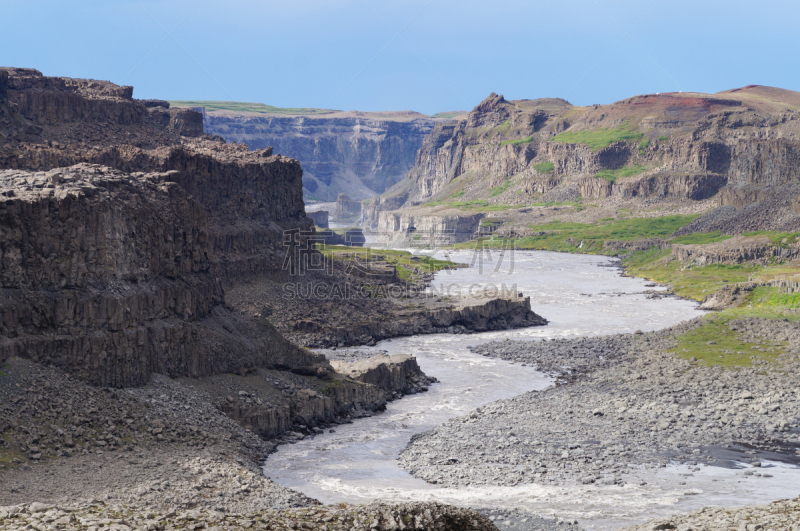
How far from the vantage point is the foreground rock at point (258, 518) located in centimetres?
2794

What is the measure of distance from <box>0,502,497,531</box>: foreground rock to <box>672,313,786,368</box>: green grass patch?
60.0 m

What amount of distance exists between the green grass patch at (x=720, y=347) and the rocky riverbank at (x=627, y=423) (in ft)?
1.37

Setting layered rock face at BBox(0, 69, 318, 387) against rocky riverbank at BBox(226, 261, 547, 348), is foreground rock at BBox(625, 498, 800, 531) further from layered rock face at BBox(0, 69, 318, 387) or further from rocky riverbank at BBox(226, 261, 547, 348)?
rocky riverbank at BBox(226, 261, 547, 348)

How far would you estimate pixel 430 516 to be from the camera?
3011 centimetres

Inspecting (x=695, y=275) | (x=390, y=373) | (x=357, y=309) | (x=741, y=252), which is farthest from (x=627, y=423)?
(x=741, y=252)

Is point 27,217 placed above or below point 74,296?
above

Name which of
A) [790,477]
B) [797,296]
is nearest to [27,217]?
[790,477]

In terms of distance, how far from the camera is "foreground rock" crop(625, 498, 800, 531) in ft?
96.9

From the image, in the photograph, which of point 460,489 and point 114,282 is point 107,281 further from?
point 460,489

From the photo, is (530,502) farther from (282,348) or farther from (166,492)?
(282,348)

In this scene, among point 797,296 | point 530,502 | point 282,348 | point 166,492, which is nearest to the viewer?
point 166,492

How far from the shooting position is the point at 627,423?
64.2 m

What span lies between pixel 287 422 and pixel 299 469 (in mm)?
8416

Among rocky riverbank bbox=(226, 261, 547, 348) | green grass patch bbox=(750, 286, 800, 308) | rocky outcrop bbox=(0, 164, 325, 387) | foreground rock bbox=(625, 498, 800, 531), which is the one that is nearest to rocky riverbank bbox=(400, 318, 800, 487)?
foreground rock bbox=(625, 498, 800, 531)
